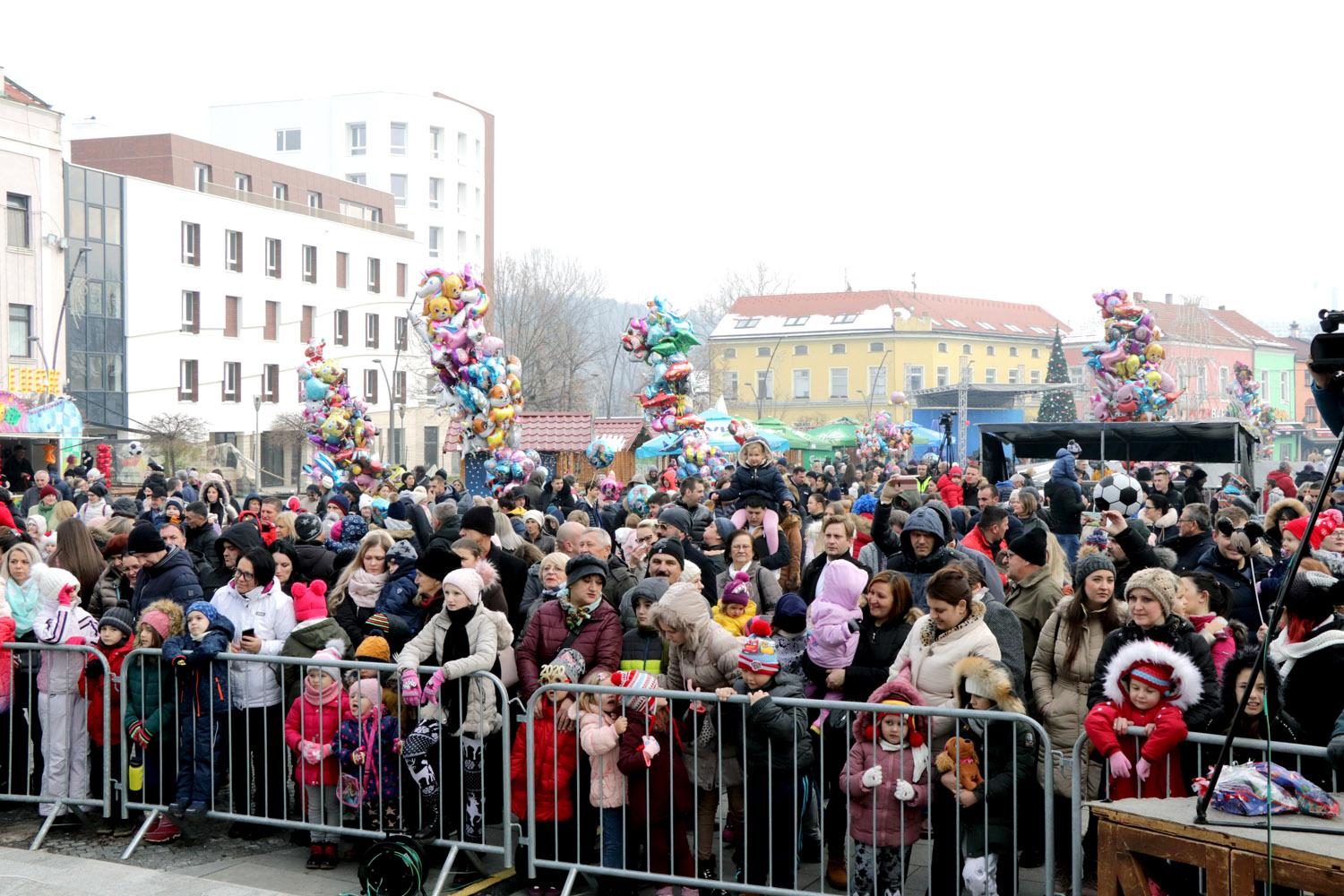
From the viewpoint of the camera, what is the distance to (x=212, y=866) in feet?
22.2

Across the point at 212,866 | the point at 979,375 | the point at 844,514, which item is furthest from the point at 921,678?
the point at 979,375

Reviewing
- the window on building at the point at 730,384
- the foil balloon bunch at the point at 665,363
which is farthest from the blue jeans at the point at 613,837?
the window on building at the point at 730,384

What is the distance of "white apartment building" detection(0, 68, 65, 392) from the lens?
3772cm

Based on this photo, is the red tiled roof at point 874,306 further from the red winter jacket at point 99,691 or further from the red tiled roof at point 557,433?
the red winter jacket at point 99,691

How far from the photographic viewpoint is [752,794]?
237 inches

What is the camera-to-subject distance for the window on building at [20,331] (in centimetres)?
3872

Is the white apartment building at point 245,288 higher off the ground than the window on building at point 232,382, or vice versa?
the white apartment building at point 245,288

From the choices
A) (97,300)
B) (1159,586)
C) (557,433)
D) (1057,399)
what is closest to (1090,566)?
(1159,586)

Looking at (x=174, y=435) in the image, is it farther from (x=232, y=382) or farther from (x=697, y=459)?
(x=697, y=459)

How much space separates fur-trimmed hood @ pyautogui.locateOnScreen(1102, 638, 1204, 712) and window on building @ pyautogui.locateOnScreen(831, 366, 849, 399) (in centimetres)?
8267

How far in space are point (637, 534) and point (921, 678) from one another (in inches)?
159

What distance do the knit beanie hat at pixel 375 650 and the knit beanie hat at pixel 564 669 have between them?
0.92m

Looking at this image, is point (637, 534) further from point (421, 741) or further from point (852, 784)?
point (852, 784)

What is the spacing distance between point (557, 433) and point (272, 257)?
1065 inches
